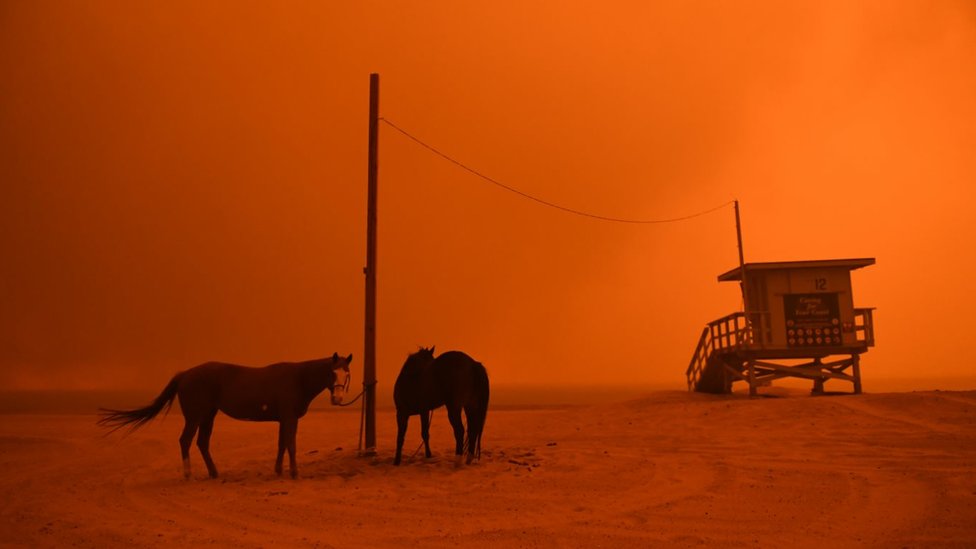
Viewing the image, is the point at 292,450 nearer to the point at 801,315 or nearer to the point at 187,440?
the point at 187,440

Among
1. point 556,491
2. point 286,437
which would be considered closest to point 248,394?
point 286,437

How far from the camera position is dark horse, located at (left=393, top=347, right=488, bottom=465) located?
10680 mm

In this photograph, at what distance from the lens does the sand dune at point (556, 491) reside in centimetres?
625

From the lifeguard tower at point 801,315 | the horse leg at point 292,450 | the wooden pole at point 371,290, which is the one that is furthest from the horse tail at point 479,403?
the lifeguard tower at point 801,315

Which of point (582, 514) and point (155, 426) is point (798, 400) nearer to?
point (582, 514)

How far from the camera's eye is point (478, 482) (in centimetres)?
916

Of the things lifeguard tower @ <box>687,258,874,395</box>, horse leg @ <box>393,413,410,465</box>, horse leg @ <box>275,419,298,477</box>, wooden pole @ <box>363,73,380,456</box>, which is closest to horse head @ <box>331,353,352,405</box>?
horse leg @ <box>275,419,298,477</box>

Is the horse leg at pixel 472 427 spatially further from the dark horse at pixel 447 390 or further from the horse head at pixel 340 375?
the horse head at pixel 340 375

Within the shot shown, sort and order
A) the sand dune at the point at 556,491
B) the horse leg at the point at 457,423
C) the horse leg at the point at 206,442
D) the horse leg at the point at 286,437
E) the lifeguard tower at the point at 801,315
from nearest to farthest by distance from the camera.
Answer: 1. the sand dune at the point at 556,491
2. the horse leg at the point at 286,437
3. the horse leg at the point at 206,442
4. the horse leg at the point at 457,423
5. the lifeguard tower at the point at 801,315

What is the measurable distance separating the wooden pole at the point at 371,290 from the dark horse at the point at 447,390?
2.98ft

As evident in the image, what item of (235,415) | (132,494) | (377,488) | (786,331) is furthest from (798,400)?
(132,494)

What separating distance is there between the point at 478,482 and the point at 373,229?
5.46 metres

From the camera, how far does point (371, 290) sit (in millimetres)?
12492

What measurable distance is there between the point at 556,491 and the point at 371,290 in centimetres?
569
